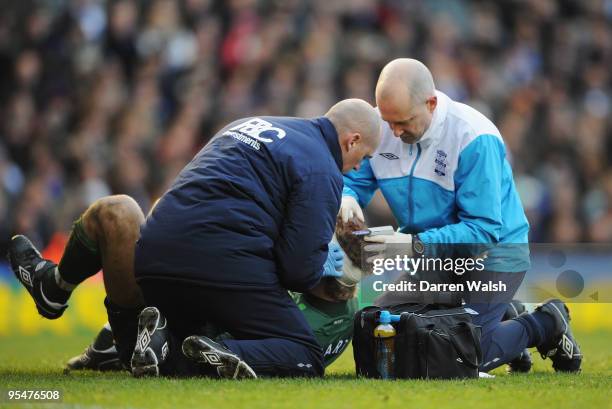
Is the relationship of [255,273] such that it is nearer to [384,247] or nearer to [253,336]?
[253,336]

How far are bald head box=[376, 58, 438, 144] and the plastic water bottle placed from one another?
1267 mm

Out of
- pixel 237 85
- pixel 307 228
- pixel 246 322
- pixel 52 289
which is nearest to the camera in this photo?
pixel 307 228

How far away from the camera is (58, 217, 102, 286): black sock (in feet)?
24.8

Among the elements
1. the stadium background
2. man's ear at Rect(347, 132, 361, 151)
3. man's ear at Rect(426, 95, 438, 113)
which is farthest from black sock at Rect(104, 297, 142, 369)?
the stadium background

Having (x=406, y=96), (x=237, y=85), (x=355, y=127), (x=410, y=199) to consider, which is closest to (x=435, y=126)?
(x=406, y=96)

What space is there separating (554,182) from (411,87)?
9.58 m

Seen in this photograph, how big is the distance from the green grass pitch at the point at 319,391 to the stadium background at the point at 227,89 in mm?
6480

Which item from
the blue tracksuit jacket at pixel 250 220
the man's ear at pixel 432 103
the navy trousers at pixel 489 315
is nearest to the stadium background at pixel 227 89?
the navy trousers at pixel 489 315

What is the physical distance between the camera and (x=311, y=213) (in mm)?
6934

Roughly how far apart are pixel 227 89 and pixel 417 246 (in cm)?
957

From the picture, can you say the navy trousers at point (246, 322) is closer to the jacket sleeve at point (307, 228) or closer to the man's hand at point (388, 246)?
the jacket sleeve at point (307, 228)

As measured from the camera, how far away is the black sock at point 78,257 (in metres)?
7.55

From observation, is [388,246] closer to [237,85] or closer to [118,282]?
[118,282]

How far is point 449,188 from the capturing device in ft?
25.8
